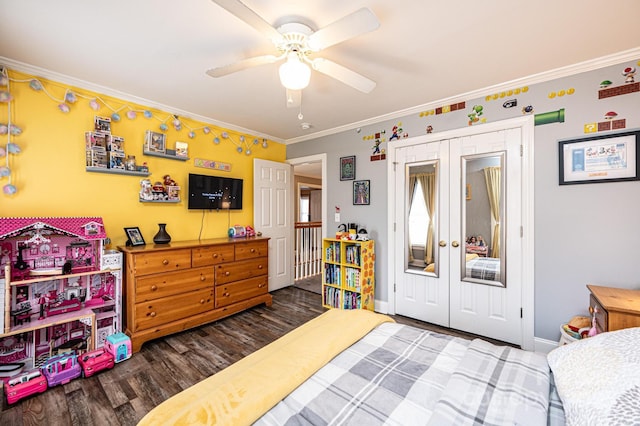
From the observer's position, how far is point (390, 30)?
180cm

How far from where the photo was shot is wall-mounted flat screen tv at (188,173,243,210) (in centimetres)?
331

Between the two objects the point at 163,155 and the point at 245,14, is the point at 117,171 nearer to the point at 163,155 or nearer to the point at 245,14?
the point at 163,155

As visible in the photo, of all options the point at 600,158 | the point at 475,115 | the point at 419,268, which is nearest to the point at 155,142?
the point at 419,268

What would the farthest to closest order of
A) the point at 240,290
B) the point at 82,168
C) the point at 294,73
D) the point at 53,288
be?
the point at 240,290
the point at 82,168
the point at 53,288
the point at 294,73

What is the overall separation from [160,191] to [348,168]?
2.37 m

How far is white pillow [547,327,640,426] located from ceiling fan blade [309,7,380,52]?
1.64 metres

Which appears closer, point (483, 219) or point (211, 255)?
point (483, 219)

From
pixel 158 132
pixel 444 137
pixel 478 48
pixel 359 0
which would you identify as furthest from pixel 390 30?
pixel 158 132

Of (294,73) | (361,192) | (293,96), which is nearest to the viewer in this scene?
(294,73)

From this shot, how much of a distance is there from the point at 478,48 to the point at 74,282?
13.1ft

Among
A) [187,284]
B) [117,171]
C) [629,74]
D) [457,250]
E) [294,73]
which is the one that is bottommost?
[187,284]

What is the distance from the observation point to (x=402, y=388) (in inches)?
42.8

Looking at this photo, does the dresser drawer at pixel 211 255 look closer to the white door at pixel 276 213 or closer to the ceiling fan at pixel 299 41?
the white door at pixel 276 213

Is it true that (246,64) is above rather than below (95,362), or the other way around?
above
